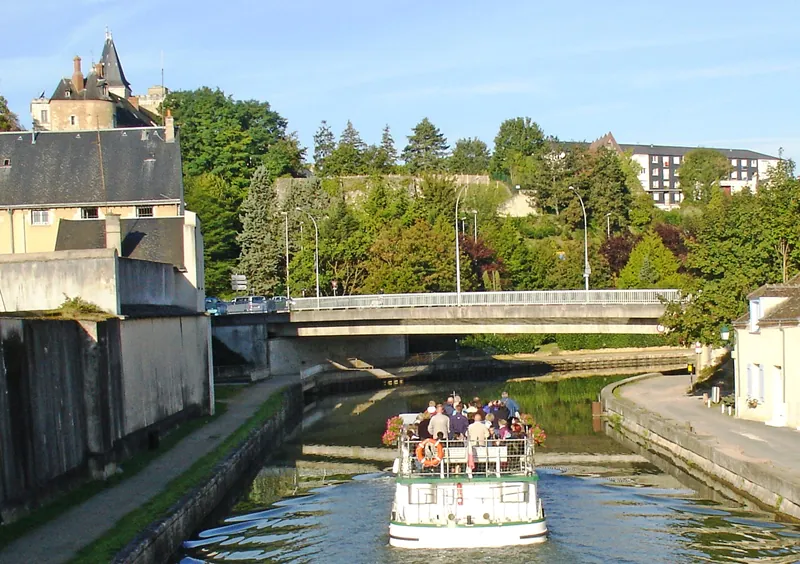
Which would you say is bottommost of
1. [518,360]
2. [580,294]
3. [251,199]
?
[518,360]

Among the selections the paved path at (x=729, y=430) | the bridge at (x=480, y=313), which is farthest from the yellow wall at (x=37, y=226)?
the paved path at (x=729, y=430)

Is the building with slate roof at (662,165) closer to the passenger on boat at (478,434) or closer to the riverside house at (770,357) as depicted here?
the riverside house at (770,357)

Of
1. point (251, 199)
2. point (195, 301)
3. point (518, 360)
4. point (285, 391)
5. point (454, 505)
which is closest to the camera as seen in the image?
point (454, 505)

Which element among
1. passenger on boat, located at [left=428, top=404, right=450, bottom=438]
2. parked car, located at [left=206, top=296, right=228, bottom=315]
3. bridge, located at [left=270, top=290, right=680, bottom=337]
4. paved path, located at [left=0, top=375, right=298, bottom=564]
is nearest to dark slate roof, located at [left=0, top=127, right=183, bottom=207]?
parked car, located at [left=206, top=296, right=228, bottom=315]

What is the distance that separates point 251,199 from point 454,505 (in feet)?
258

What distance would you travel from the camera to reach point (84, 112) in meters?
109

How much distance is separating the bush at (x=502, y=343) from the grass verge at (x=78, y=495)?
48.7m

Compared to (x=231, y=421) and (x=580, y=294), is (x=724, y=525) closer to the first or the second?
(x=231, y=421)

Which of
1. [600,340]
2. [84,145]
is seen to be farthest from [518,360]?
[84,145]

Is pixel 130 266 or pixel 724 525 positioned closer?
pixel 724 525

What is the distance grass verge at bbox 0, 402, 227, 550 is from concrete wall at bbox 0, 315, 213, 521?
282mm

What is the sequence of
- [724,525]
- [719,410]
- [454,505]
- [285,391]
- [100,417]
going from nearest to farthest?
[454,505] → [724,525] → [100,417] → [719,410] → [285,391]

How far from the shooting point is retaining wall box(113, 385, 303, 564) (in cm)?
2341

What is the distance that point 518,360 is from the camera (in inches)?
3381
